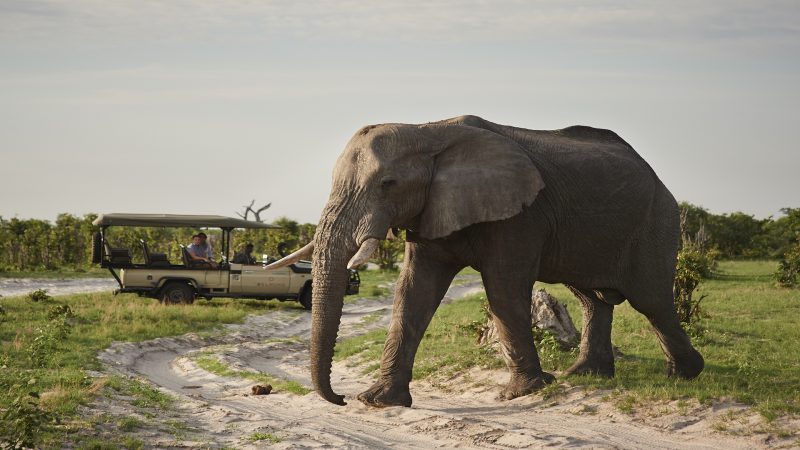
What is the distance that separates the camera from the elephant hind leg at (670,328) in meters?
12.5

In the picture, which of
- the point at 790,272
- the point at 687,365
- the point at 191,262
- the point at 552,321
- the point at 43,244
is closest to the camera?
the point at 687,365

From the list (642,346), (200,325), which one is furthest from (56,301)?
(642,346)

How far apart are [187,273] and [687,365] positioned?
52.3ft

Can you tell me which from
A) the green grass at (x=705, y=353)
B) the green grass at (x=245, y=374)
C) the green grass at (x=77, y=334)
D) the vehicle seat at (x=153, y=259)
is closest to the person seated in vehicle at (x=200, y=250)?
the vehicle seat at (x=153, y=259)

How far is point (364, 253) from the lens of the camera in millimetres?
10148

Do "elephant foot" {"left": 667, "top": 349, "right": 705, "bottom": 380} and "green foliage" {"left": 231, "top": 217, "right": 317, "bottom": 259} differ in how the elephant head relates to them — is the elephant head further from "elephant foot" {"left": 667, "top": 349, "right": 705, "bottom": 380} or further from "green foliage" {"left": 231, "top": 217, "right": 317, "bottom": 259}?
"green foliage" {"left": 231, "top": 217, "right": 317, "bottom": 259}

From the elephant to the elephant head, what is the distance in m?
0.01

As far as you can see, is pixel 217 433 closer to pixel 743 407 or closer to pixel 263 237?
pixel 743 407

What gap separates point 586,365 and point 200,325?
11.4m

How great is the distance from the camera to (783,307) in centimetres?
2175

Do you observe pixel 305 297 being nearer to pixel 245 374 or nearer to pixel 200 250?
pixel 200 250

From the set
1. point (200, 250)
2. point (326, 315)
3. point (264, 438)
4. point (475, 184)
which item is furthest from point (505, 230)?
point (200, 250)

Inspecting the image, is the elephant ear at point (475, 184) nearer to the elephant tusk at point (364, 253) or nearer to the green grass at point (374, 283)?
the elephant tusk at point (364, 253)

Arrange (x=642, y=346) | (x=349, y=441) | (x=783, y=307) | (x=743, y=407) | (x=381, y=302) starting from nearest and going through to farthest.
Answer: (x=349, y=441) < (x=743, y=407) < (x=642, y=346) < (x=783, y=307) < (x=381, y=302)
